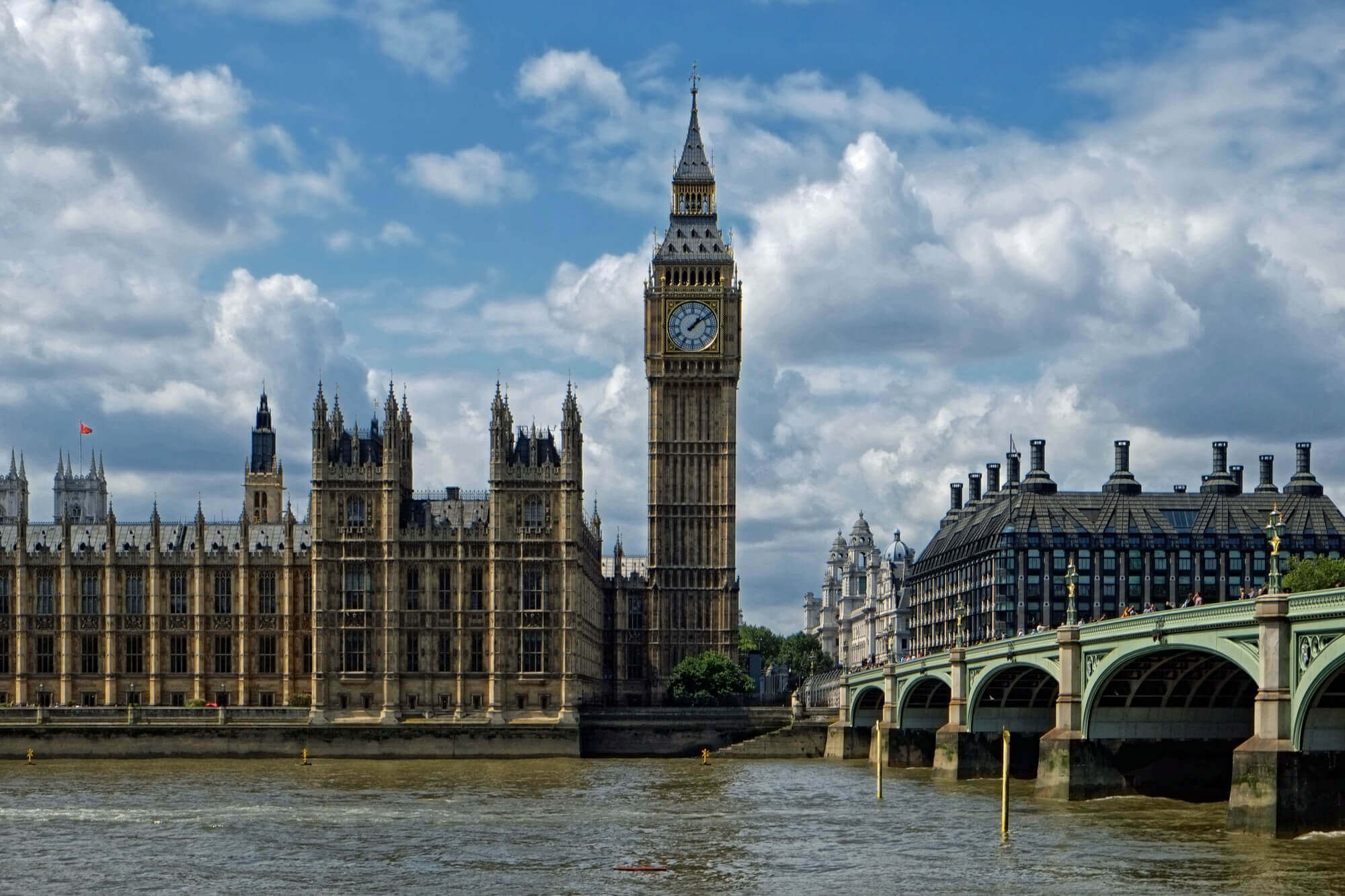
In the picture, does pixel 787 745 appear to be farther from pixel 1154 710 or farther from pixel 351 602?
pixel 1154 710

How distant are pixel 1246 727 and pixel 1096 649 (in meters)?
9.16

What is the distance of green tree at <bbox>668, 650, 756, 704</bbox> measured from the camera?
153 meters

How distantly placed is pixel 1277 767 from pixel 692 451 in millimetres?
102927

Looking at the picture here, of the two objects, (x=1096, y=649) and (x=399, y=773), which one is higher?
(x=1096, y=649)

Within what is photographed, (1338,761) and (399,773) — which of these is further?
(399,773)

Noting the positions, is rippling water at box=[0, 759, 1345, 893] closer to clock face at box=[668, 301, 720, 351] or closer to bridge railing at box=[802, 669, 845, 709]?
bridge railing at box=[802, 669, 845, 709]

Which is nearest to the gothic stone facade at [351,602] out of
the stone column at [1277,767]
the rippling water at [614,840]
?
the rippling water at [614,840]

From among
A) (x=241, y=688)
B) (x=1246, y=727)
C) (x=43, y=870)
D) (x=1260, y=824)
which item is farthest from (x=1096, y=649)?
(x=241, y=688)

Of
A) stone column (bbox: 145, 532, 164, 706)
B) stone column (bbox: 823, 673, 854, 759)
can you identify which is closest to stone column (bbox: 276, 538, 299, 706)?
stone column (bbox: 145, 532, 164, 706)

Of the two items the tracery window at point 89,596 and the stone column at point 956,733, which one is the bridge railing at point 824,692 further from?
the tracery window at point 89,596

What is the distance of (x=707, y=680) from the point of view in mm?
153125

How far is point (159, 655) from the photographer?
146m

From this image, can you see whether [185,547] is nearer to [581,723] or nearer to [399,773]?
[581,723]

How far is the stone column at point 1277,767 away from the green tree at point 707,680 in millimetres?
88981
